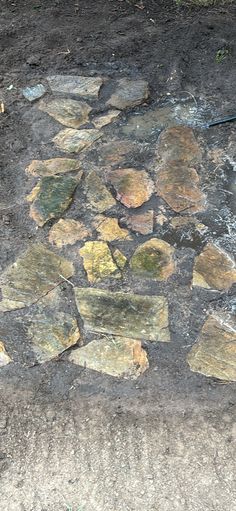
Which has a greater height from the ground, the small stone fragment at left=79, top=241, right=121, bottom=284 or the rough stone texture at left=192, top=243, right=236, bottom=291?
the small stone fragment at left=79, top=241, right=121, bottom=284

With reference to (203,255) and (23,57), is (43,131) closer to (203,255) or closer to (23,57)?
(23,57)

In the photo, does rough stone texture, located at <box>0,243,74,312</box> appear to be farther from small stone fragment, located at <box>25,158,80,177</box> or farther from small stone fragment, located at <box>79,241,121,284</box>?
small stone fragment, located at <box>25,158,80,177</box>

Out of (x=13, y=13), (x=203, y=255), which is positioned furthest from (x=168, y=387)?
(x=13, y=13)

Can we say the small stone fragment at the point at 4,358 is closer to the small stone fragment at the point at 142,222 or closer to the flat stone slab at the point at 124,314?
the flat stone slab at the point at 124,314

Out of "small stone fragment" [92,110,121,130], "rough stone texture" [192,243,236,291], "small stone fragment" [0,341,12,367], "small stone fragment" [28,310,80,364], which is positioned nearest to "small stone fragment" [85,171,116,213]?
"small stone fragment" [92,110,121,130]

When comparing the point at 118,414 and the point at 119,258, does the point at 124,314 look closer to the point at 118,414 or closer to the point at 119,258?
the point at 119,258

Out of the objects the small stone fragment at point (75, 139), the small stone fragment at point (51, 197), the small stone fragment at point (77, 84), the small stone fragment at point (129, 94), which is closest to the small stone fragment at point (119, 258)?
the small stone fragment at point (51, 197)
